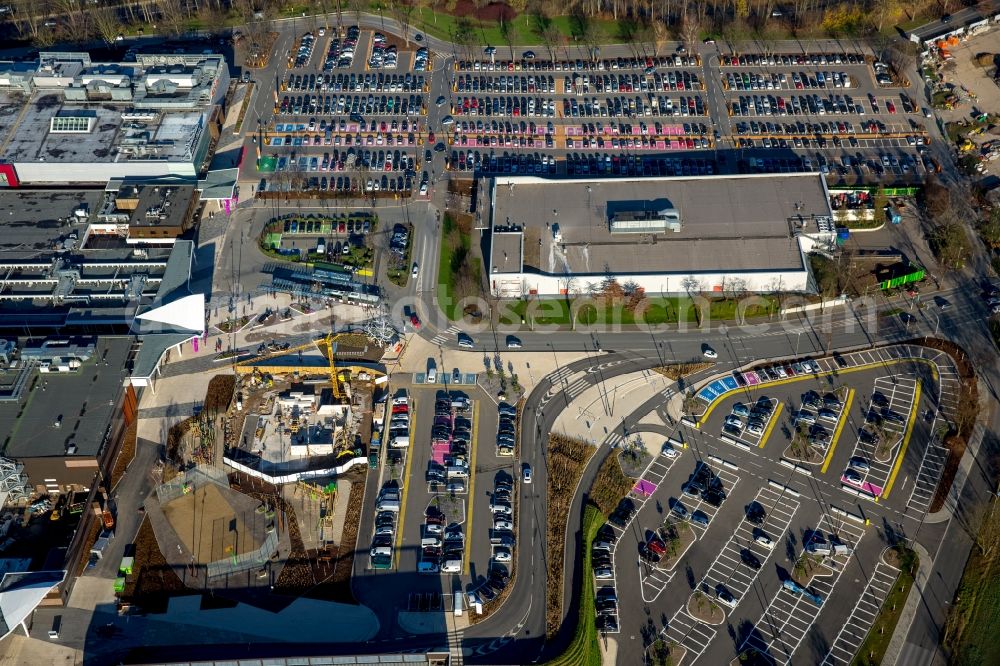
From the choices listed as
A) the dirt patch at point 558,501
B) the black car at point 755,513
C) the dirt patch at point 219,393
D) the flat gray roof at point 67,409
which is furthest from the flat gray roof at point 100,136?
the black car at point 755,513

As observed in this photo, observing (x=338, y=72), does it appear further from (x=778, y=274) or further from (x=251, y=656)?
(x=251, y=656)

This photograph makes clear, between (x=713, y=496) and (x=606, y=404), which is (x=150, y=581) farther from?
(x=713, y=496)

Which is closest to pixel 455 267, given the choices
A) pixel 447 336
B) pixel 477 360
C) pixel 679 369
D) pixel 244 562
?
pixel 447 336

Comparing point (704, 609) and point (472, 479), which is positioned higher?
point (472, 479)

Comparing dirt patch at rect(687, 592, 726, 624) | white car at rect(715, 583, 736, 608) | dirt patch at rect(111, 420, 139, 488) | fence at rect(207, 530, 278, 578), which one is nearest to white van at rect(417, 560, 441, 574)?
fence at rect(207, 530, 278, 578)

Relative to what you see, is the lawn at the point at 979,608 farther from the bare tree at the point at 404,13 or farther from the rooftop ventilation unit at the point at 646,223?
the bare tree at the point at 404,13

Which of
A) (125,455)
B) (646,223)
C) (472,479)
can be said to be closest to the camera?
(472,479)
